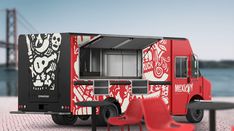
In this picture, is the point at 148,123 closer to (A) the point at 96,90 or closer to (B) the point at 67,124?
(A) the point at 96,90

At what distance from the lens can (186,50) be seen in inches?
594

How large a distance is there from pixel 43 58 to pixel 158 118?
616cm

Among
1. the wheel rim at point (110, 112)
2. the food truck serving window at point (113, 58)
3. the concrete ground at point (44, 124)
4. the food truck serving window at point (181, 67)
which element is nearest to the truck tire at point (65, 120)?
the concrete ground at point (44, 124)

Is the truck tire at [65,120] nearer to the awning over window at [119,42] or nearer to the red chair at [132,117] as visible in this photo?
the awning over window at [119,42]

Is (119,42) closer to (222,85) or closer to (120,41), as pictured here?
(120,41)

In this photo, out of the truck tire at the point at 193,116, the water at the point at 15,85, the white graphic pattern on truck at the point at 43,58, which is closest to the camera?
the white graphic pattern on truck at the point at 43,58

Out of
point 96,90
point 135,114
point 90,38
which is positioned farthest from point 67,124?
point 135,114

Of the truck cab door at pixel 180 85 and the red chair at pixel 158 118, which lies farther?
the truck cab door at pixel 180 85

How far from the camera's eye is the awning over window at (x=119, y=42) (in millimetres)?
13367

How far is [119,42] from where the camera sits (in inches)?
543

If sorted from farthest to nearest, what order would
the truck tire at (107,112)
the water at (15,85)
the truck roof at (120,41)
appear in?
the water at (15,85) < the truck tire at (107,112) < the truck roof at (120,41)

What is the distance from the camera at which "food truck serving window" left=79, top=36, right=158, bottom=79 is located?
45.0ft

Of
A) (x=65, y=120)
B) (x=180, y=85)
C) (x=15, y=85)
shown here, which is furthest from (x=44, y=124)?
(x=15, y=85)

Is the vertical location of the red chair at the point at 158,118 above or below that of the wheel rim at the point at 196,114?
above
